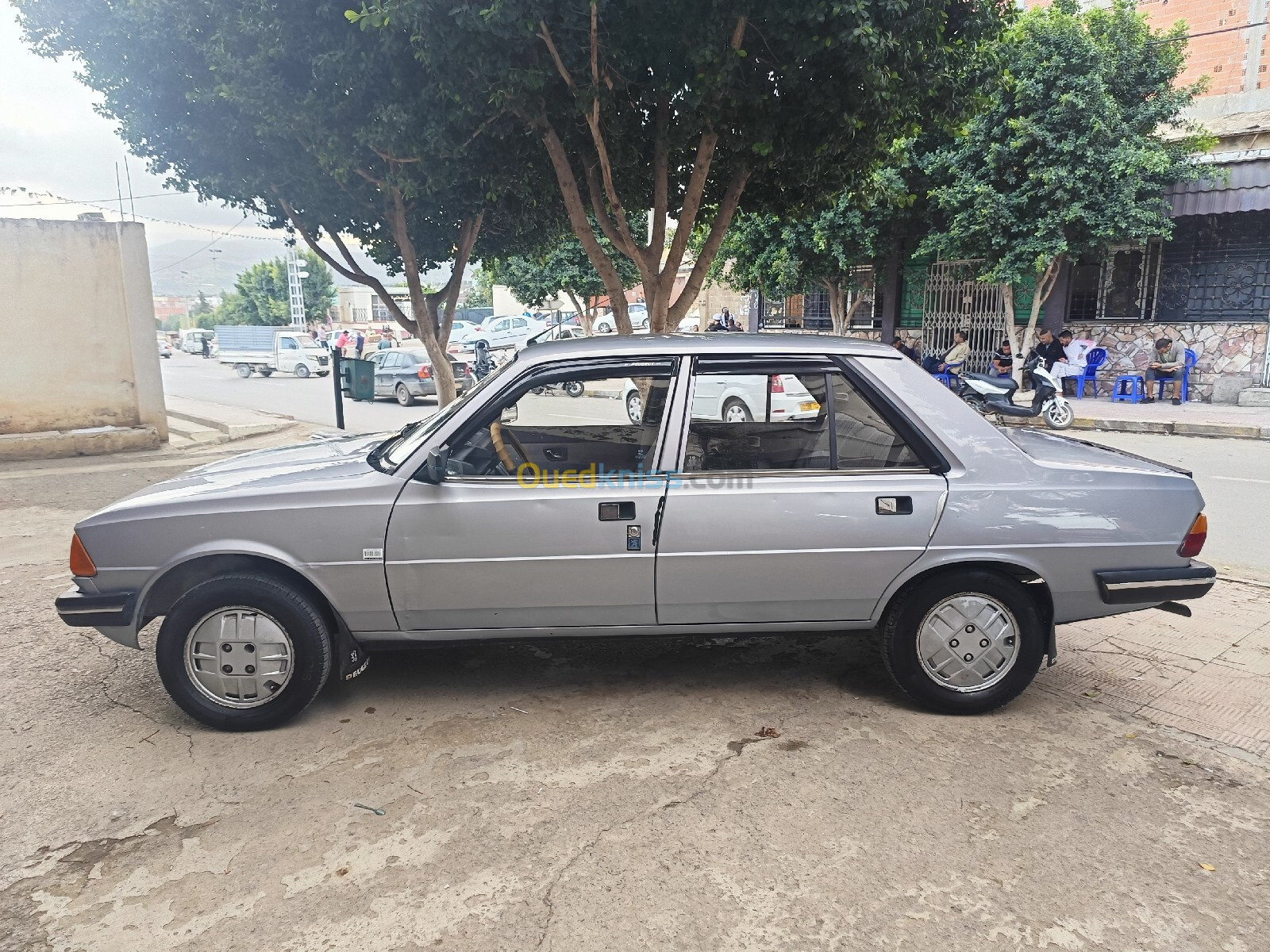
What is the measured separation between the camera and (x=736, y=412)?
4.12 m

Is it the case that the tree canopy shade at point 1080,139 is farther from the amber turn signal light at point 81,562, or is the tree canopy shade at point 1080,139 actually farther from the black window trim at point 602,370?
the amber turn signal light at point 81,562

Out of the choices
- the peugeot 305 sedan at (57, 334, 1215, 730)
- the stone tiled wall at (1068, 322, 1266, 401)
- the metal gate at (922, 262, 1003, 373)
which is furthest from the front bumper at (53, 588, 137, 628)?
the stone tiled wall at (1068, 322, 1266, 401)

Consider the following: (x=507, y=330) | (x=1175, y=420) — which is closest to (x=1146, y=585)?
(x=1175, y=420)

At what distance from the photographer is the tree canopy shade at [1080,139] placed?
15.0m

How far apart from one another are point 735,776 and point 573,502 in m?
1.25

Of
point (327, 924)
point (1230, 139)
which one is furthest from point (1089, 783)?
point (1230, 139)

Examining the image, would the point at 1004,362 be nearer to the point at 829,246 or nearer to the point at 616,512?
the point at 829,246

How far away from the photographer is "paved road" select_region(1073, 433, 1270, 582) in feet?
20.6

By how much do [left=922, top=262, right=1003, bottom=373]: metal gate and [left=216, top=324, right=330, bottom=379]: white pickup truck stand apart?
2325cm

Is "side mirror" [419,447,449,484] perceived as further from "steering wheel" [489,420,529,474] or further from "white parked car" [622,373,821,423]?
"white parked car" [622,373,821,423]

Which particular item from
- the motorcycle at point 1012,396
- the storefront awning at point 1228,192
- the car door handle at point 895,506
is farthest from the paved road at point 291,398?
the storefront awning at point 1228,192

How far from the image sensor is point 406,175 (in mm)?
7715

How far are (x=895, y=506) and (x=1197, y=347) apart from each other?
16.7 m

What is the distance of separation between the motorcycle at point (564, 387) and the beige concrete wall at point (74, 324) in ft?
32.8
